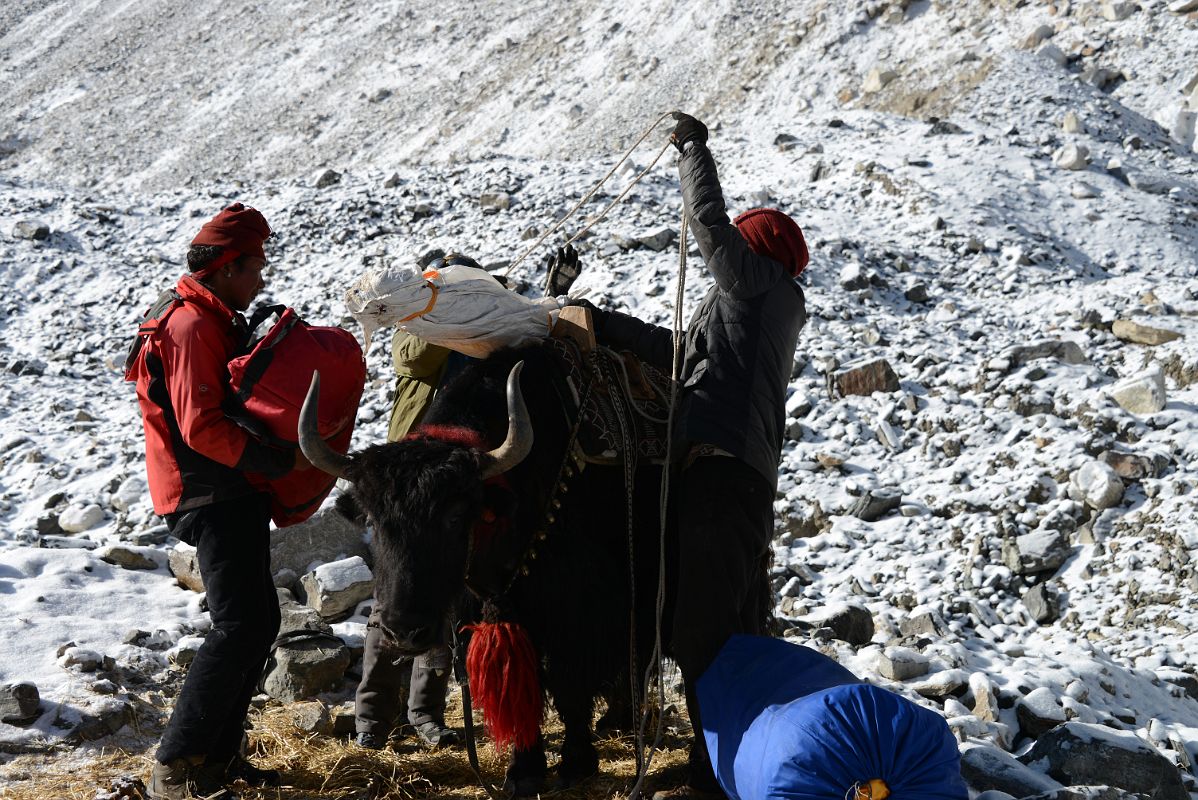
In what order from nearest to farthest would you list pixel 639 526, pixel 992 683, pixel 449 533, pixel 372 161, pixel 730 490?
Answer: pixel 449 533 → pixel 730 490 → pixel 639 526 → pixel 992 683 → pixel 372 161

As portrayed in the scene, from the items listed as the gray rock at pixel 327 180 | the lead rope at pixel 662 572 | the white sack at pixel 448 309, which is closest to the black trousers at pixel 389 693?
the lead rope at pixel 662 572

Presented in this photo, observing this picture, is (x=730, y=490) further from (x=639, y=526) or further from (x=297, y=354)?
(x=297, y=354)

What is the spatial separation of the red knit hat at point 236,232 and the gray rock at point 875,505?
3.92m

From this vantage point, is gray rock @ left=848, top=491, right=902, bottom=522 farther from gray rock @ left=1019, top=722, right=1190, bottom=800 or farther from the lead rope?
the lead rope

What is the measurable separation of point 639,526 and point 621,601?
29 centimetres

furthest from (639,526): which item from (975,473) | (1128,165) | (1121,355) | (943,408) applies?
(1128,165)

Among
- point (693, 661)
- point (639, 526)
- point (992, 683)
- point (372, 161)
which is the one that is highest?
point (372, 161)

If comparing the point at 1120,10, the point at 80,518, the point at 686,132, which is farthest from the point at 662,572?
the point at 1120,10

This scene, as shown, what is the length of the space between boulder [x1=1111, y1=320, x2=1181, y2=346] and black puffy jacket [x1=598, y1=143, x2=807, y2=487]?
4.64m

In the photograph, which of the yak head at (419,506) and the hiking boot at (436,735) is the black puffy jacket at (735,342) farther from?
the hiking boot at (436,735)

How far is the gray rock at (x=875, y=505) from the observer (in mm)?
6113

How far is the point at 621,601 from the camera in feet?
11.6

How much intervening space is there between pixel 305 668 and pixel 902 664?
7.85ft

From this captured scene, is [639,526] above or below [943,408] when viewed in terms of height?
below
